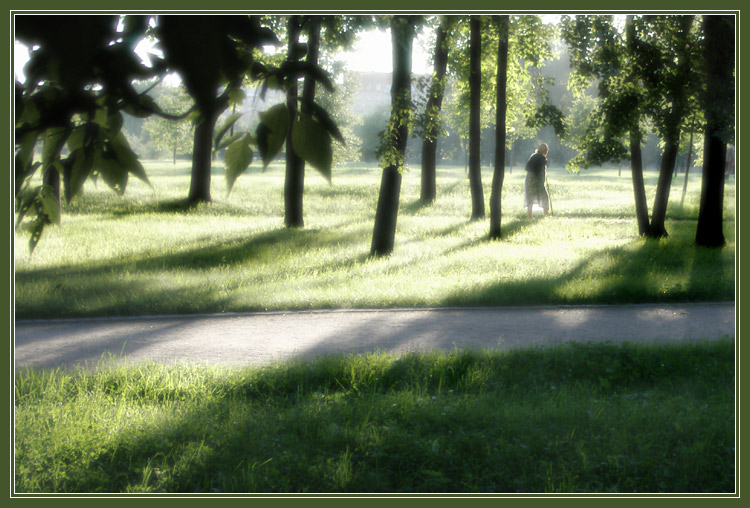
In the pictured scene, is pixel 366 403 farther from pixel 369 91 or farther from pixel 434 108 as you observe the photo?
pixel 434 108

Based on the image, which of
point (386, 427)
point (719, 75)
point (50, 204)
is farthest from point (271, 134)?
point (719, 75)

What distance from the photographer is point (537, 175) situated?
16625mm

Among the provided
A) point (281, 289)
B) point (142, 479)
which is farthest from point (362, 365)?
point (281, 289)

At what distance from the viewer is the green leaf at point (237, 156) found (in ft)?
4.18

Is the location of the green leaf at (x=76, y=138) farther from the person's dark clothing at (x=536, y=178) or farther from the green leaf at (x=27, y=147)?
the person's dark clothing at (x=536, y=178)

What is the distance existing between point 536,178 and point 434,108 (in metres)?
8.65

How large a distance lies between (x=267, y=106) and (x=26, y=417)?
337 cm

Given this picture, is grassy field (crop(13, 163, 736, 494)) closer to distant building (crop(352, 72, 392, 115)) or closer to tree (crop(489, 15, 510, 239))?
distant building (crop(352, 72, 392, 115))

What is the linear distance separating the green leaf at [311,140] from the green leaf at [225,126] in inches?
5.4

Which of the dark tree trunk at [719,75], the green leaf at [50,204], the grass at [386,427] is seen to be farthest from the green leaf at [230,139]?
the dark tree trunk at [719,75]

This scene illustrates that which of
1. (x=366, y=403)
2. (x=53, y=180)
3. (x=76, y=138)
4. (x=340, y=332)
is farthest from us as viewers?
(x=340, y=332)

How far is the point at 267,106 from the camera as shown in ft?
4.27

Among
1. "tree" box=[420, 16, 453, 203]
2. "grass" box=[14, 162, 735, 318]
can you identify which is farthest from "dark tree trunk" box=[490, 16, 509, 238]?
"tree" box=[420, 16, 453, 203]

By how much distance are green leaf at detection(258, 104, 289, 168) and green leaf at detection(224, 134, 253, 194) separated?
0.03 m
